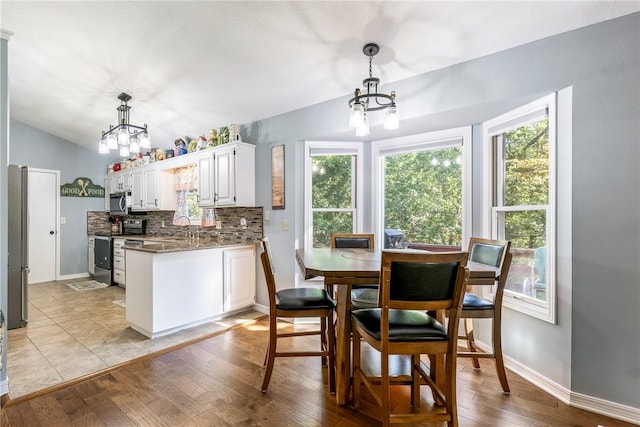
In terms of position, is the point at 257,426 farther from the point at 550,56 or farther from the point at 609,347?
the point at 550,56

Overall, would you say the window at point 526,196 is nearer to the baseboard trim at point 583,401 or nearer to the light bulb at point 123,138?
the baseboard trim at point 583,401

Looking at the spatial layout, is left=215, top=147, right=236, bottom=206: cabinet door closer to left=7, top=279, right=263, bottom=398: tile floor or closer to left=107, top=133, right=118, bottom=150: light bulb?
left=107, top=133, right=118, bottom=150: light bulb

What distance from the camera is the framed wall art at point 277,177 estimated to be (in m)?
3.46

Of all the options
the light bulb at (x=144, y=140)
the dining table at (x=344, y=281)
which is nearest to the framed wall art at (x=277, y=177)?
the light bulb at (x=144, y=140)

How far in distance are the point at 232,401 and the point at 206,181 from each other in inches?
108

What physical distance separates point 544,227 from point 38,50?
14.6 ft

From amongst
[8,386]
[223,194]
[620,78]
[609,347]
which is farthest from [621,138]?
[8,386]

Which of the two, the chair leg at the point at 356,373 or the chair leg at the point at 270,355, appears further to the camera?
the chair leg at the point at 270,355

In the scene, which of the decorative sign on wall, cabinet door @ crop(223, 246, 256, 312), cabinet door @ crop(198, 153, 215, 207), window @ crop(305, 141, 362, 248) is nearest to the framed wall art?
window @ crop(305, 141, 362, 248)

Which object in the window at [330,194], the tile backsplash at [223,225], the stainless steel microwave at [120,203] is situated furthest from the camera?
the stainless steel microwave at [120,203]

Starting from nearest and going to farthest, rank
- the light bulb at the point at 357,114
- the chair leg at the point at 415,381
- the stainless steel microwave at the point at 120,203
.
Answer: the chair leg at the point at 415,381 → the light bulb at the point at 357,114 → the stainless steel microwave at the point at 120,203

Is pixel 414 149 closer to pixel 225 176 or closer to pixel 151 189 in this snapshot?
pixel 225 176

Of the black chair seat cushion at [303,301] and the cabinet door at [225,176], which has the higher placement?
the cabinet door at [225,176]

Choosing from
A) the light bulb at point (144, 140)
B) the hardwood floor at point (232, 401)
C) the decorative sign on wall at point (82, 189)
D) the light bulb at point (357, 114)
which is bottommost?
the hardwood floor at point (232, 401)
